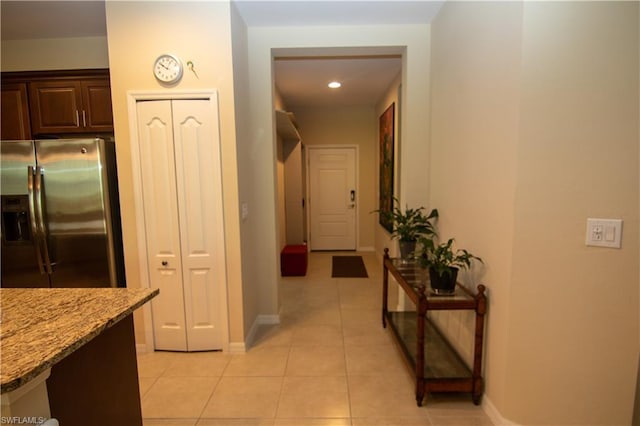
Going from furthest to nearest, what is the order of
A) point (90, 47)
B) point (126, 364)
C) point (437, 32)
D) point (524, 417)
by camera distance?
point (90, 47), point (437, 32), point (524, 417), point (126, 364)

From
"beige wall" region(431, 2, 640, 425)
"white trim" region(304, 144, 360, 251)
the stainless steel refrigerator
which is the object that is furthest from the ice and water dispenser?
"white trim" region(304, 144, 360, 251)

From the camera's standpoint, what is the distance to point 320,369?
7.41ft

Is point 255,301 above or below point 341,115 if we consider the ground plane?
below

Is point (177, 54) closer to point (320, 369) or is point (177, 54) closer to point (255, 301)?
point (255, 301)

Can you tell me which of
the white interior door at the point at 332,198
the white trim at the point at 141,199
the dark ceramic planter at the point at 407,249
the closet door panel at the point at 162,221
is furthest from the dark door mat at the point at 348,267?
the closet door panel at the point at 162,221

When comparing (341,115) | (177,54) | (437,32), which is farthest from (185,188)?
(341,115)

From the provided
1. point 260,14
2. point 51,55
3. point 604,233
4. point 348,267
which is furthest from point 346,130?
point 604,233

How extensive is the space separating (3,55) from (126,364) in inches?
130

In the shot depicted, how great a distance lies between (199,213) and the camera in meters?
2.36

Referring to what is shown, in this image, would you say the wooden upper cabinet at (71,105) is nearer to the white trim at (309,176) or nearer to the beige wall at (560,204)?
the beige wall at (560,204)

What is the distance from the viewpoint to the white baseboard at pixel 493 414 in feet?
5.46

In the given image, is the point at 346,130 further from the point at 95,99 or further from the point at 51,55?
the point at 51,55

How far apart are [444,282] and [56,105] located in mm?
3534

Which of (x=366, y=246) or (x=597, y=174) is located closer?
(x=597, y=174)
